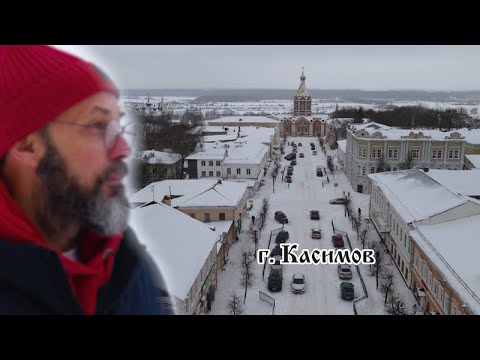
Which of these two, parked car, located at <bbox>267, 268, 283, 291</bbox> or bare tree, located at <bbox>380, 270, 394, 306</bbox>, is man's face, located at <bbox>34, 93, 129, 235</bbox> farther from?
bare tree, located at <bbox>380, 270, 394, 306</bbox>

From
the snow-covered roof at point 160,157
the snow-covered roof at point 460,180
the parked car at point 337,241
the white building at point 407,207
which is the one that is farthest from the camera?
the snow-covered roof at point 460,180

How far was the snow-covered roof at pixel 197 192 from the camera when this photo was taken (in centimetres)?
525

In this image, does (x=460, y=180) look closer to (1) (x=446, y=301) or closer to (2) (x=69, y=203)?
(1) (x=446, y=301)

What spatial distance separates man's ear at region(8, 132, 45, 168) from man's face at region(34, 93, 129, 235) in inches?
0.7

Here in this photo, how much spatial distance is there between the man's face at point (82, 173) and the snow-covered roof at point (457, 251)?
222 centimetres

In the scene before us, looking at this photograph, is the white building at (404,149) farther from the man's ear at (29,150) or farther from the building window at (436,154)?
the man's ear at (29,150)

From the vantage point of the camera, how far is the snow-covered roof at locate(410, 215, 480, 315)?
10.4 ft

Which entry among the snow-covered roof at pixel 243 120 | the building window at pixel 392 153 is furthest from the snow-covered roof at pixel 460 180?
the snow-covered roof at pixel 243 120

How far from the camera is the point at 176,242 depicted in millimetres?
3695

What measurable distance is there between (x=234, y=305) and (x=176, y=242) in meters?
0.65

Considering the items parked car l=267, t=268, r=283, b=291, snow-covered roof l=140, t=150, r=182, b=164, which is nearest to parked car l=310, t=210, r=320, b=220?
parked car l=267, t=268, r=283, b=291

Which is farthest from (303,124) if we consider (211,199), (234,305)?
(234,305)

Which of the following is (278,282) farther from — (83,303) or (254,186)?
(254,186)
